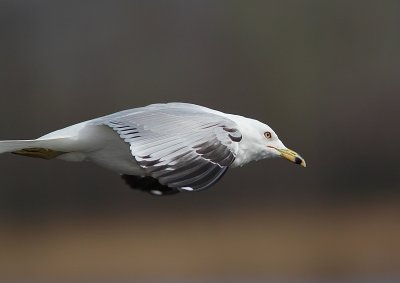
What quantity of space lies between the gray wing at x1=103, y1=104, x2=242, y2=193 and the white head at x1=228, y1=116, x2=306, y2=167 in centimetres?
45

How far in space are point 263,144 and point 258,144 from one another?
59 millimetres

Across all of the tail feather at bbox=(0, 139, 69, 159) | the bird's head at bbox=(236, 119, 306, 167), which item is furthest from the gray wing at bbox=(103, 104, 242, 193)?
the bird's head at bbox=(236, 119, 306, 167)

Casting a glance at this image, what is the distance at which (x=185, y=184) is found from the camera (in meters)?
7.60

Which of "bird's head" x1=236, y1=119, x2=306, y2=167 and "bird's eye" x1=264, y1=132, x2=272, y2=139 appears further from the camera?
"bird's eye" x1=264, y1=132, x2=272, y2=139

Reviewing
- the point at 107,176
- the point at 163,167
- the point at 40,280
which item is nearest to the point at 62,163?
the point at 107,176

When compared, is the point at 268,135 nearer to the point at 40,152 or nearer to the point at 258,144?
the point at 258,144

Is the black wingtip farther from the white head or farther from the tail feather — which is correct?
the tail feather

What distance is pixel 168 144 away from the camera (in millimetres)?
7883

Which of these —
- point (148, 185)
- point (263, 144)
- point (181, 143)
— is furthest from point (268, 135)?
point (181, 143)

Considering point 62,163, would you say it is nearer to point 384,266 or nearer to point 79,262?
point 79,262

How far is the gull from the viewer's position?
25.3 ft

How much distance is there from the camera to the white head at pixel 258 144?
8.79m

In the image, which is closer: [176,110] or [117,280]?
[176,110]

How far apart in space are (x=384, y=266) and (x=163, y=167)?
6819mm
